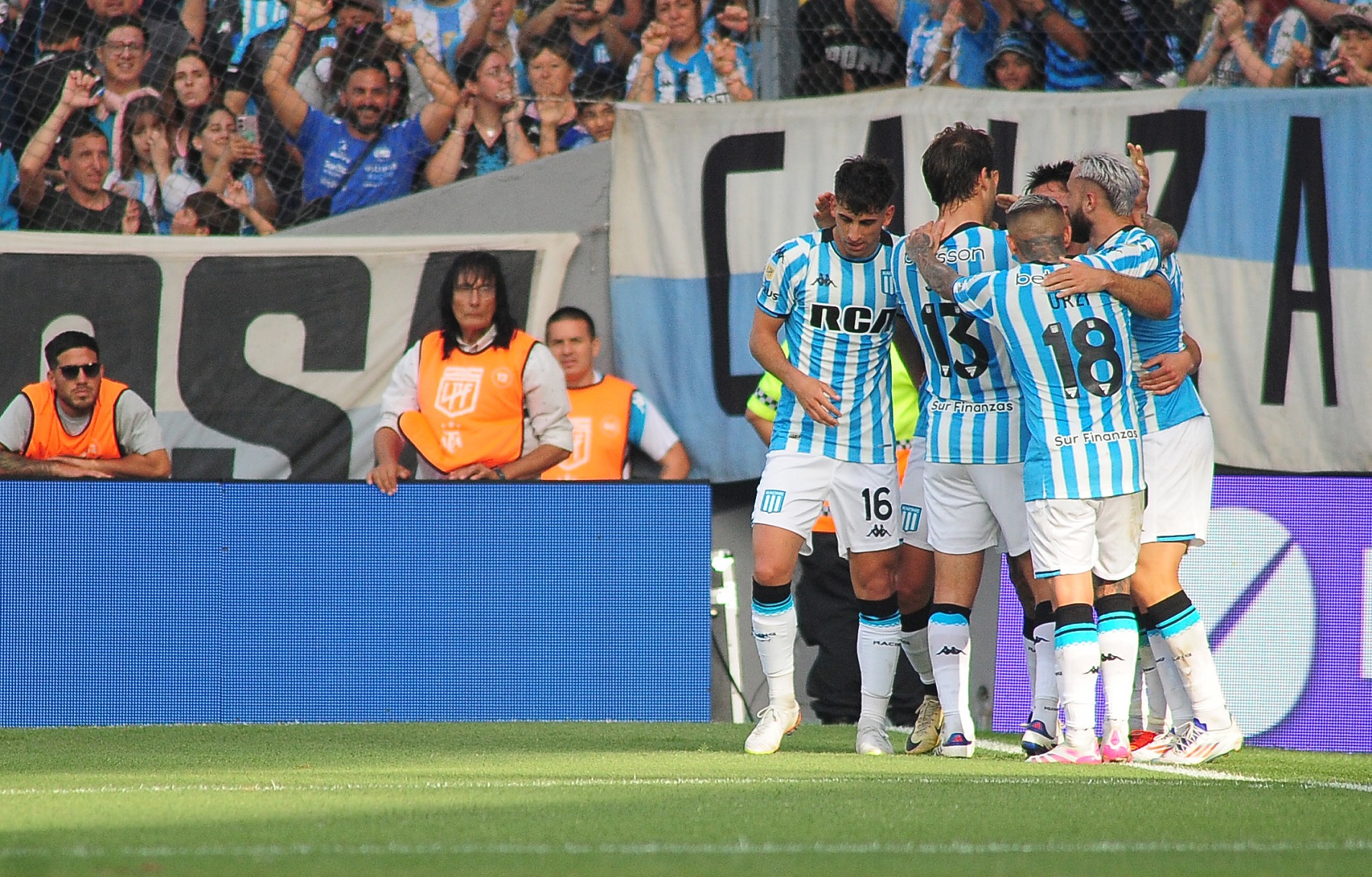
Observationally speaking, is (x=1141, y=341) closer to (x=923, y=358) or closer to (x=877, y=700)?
(x=923, y=358)

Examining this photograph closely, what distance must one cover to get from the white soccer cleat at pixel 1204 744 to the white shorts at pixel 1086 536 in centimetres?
66

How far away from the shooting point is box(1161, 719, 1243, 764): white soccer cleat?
5.71 m

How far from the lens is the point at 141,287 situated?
9219 millimetres

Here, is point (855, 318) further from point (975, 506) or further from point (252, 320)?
point (252, 320)

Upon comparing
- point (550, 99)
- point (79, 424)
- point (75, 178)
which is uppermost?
point (550, 99)

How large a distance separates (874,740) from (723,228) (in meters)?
3.74

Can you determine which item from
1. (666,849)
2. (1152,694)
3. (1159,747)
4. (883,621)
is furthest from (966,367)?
(666,849)

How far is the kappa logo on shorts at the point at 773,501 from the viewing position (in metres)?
6.02

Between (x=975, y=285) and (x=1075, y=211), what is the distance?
2.19ft

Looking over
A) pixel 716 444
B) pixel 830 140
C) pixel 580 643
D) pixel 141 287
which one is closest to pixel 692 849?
pixel 580 643

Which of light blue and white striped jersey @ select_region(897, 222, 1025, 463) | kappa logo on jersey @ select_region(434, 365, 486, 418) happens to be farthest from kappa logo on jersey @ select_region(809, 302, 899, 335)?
kappa logo on jersey @ select_region(434, 365, 486, 418)

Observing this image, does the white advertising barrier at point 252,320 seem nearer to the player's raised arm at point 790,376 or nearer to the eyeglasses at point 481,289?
the eyeglasses at point 481,289

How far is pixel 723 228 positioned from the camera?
29.7ft

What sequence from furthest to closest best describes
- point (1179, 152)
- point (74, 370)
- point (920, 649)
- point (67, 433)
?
1. point (1179, 152)
2. point (67, 433)
3. point (74, 370)
4. point (920, 649)
